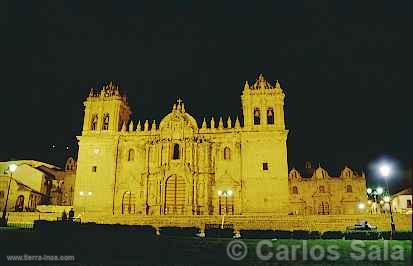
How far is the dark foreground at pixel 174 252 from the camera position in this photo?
1407cm

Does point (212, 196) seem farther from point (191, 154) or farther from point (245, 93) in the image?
point (245, 93)

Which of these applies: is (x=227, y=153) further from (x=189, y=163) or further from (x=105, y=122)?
(x=105, y=122)

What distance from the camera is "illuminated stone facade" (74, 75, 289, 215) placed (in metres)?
46.5

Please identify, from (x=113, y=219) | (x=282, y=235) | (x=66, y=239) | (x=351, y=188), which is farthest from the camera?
(x=351, y=188)

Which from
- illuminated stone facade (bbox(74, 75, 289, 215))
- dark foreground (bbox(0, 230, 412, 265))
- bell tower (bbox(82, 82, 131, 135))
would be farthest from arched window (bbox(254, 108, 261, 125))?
dark foreground (bbox(0, 230, 412, 265))

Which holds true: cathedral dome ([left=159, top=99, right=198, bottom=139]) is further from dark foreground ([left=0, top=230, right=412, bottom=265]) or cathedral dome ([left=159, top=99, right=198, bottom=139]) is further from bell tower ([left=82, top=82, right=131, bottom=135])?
dark foreground ([left=0, top=230, right=412, bottom=265])

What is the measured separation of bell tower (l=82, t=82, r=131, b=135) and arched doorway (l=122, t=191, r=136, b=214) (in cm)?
967

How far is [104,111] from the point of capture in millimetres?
53625

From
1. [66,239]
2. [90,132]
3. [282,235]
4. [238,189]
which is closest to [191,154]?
[238,189]

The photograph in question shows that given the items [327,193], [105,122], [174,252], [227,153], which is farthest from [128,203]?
[327,193]

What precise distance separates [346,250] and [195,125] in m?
35.8

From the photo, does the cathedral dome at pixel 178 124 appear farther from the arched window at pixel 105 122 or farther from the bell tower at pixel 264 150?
the arched window at pixel 105 122

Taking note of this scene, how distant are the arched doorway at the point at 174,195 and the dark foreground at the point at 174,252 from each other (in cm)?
2852

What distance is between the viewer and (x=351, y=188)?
2490 inches
